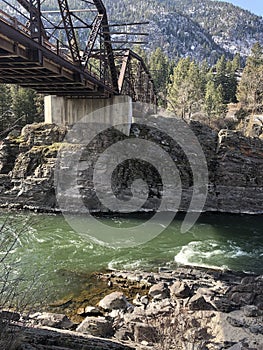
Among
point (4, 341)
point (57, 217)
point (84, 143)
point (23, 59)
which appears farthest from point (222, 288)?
point (84, 143)

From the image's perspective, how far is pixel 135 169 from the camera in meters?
32.1

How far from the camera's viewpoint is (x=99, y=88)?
29.0 metres

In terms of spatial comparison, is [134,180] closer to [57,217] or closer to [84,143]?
[84,143]

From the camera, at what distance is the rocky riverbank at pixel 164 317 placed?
7551 mm

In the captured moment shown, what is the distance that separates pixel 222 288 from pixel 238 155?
20878mm

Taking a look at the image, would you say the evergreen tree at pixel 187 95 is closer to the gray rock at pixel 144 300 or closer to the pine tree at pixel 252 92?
the pine tree at pixel 252 92

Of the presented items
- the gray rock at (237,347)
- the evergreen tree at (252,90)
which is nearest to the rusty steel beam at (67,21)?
the gray rock at (237,347)

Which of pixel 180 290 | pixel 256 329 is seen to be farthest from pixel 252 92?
pixel 256 329

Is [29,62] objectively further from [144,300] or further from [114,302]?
[144,300]

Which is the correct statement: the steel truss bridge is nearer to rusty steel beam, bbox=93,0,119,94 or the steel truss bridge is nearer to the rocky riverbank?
rusty steel beam, bbox=93,0,119,94

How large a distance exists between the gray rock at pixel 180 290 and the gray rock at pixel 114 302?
2124mm

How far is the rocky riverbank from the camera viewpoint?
297 inches

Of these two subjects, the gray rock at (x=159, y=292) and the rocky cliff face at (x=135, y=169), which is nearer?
the gray rock at (x=159, y=292)

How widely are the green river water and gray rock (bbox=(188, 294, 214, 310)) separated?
4908 mm
